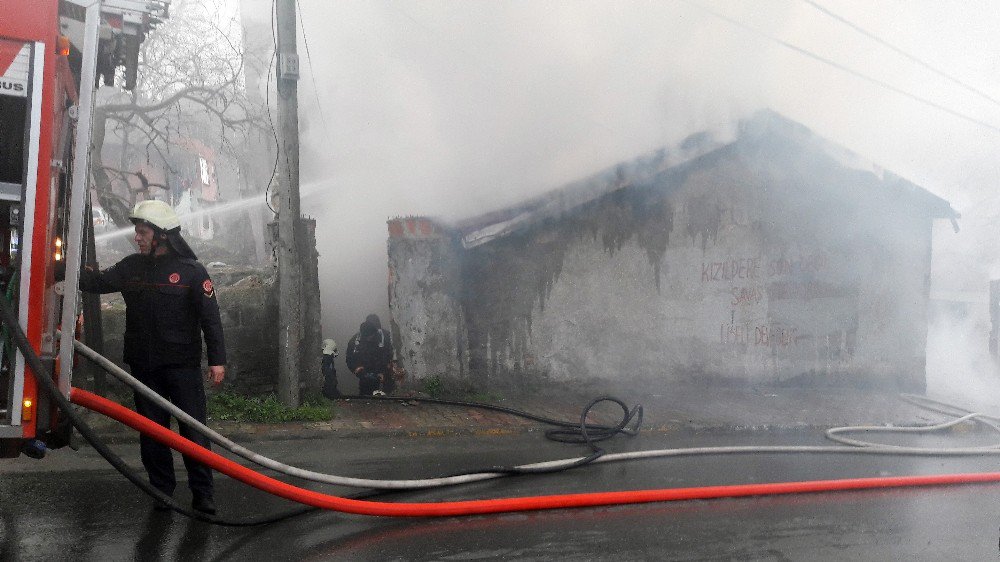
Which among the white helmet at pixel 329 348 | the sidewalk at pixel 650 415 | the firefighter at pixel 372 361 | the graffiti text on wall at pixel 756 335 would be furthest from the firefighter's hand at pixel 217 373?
the graffiti text on wall at pixel 756 335

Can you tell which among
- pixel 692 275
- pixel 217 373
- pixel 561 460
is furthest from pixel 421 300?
pixel 217 373

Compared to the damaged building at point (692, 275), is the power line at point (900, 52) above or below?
above

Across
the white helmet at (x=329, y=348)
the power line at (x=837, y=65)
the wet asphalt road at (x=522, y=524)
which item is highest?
the power line at (x=837, y=65)

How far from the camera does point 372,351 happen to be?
9.12 m

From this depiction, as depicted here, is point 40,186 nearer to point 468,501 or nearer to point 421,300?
point 468,501

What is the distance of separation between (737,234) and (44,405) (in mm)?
8855

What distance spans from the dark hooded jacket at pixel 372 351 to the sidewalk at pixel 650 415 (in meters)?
0.49

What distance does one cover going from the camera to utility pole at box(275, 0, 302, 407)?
7.79 metres

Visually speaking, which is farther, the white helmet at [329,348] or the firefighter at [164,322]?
the white helmet at [329,348]

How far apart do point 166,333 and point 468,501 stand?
2.14 m

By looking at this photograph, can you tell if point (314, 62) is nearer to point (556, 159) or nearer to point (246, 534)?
point (556, 159)

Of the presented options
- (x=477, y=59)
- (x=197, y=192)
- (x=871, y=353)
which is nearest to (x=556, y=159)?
(x=477, y=59)

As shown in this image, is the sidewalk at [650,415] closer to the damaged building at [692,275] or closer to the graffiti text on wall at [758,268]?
the damaged building at [692,275]

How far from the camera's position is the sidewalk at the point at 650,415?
24.3ft
